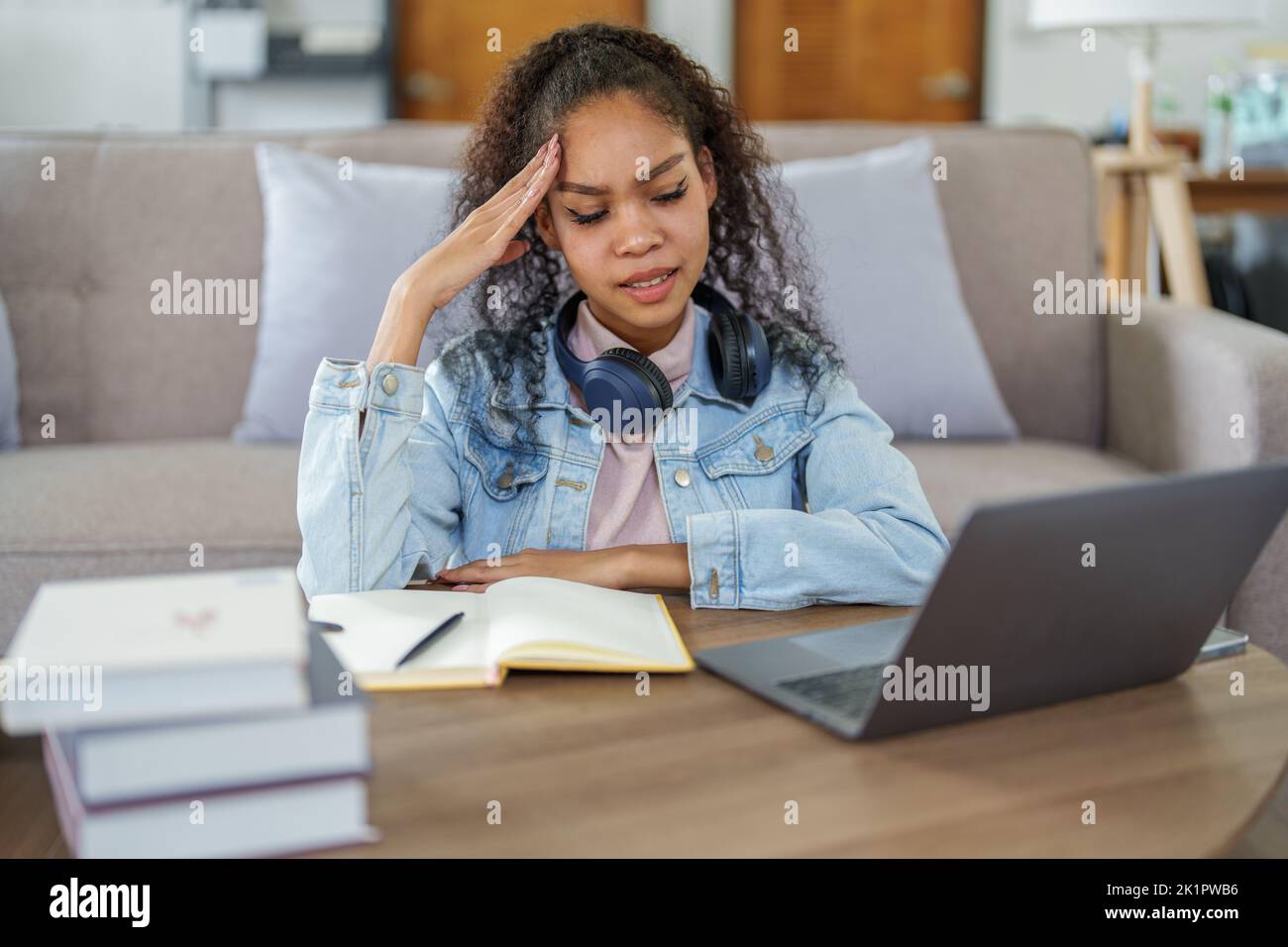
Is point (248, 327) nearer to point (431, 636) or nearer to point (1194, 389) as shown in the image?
point (431, 636)

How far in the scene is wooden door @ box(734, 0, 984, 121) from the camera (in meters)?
4.83

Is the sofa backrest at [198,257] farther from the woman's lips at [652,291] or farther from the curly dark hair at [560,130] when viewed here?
the woman's lips at [652,291]

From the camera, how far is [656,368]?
1151mm

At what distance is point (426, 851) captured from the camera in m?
0.62

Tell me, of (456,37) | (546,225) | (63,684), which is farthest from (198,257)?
(456,37)

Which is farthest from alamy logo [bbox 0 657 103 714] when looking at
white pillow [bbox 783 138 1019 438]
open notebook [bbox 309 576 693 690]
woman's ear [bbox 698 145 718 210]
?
white pillow [bbox 783 138 1019 438]

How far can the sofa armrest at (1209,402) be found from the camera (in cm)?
176

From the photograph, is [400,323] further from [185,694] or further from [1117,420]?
[1117,420]

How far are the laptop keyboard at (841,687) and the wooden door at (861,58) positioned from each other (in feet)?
14.2

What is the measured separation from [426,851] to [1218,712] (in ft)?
1.65

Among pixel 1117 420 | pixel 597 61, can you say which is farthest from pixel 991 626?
pixel 1117 420

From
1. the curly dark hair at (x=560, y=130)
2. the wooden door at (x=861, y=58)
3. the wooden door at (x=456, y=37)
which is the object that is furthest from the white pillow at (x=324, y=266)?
the wooden door at (x=861, y=58)
